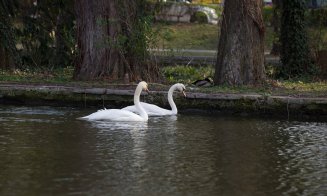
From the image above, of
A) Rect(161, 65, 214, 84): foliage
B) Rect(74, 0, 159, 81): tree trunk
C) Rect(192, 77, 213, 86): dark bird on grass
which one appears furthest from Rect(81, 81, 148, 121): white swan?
Rect(161, 65, 214, 84): foliage

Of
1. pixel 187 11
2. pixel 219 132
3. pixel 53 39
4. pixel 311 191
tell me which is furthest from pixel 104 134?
pixel 187 11

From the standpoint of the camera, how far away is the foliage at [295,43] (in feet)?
93.6

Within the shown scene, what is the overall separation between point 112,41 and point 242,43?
365 cm

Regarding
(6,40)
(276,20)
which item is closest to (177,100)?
(6,40)

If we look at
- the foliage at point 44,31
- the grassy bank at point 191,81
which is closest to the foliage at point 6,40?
the foliage at point 44,31

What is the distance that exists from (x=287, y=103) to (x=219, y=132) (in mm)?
3310

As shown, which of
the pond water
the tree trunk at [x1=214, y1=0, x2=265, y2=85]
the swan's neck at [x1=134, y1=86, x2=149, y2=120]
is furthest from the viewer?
the tree trunk at [x1=214, y1=0, x2=265, y2=85]

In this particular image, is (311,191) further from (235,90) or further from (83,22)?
(83,22)

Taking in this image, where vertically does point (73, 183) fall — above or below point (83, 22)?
below

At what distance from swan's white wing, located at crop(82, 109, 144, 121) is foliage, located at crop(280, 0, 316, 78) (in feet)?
35.2

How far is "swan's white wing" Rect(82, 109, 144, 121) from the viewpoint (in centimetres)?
1848

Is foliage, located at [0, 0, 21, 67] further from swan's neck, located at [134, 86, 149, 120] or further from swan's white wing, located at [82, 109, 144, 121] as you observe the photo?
swan's white wing, located at [82, 109, 144, 121]

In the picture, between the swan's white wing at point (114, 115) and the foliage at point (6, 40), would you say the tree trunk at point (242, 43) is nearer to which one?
the swan's white wing at point (114, 115)

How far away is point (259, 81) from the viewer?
23750 mm
